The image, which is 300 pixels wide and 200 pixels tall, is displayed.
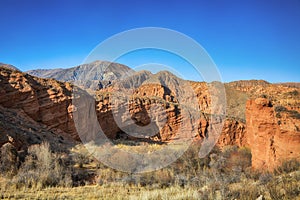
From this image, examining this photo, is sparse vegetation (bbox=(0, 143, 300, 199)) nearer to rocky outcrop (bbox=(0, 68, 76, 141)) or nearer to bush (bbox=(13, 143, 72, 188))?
bush (bbox=(13, 143, 72, 188))

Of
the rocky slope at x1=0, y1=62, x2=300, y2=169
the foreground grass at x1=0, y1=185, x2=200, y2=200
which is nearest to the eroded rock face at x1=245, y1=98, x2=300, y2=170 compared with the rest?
the rocky slope at x1=0, y1=62, x2=300, y2=169

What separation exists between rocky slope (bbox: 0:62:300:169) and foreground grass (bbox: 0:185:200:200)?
186 inches

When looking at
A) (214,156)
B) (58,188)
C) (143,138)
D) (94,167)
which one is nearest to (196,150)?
(214,156)

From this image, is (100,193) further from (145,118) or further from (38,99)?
(145,118)

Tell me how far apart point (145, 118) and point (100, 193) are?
2055 centimetres

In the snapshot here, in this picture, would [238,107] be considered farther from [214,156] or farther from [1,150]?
[1,150]

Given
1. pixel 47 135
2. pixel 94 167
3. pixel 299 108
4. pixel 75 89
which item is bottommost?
pixel 94 167

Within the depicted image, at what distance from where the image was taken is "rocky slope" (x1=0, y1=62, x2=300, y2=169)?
395 inches

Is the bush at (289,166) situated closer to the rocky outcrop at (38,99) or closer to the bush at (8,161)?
the bush at (8,161)

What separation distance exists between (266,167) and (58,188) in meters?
7.88

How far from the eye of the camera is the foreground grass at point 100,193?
6766 mm

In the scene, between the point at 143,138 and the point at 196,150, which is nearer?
the point at 196,150

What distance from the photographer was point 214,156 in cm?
1430

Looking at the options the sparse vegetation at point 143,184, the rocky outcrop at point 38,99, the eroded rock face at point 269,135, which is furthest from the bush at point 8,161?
the rocky outcrop at point 38,99
